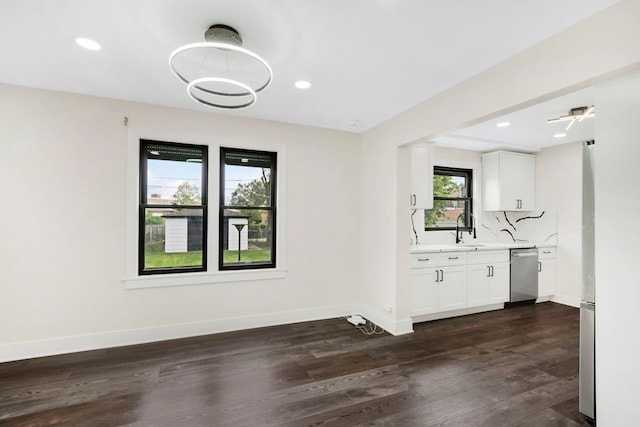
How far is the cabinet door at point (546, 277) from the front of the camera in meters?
4.92

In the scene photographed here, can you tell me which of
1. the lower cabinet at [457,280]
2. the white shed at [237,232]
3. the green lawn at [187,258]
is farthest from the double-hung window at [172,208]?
the lower cabinet at [457,280]

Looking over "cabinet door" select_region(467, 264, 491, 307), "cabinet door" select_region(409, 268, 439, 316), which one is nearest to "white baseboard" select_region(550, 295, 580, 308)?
"cabinet door" select_region(467, 264, 491, 307)

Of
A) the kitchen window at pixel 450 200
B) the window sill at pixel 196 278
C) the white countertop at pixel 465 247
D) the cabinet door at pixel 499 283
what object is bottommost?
the cabinet door at pixel 499 283

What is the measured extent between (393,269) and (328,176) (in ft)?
5.15

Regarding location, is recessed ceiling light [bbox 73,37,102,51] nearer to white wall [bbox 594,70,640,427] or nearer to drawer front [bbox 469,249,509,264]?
white wall [bbox 594,70,640,427]

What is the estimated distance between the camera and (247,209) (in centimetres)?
383

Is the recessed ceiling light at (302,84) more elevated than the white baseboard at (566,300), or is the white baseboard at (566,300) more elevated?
the recessed ceiling light at (302,84)

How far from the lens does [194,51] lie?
2.23 meters

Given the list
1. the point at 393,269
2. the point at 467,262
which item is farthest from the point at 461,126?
the point at 467,262

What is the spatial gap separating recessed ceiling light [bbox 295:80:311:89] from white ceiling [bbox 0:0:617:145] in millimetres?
60

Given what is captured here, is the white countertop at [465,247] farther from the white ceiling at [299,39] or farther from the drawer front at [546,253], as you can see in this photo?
the white ceiling at [299,39]

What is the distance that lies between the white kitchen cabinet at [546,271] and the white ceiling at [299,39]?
2.88m

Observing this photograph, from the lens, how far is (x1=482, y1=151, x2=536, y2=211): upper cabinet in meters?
5.02

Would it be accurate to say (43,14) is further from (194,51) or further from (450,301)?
(450,301)
